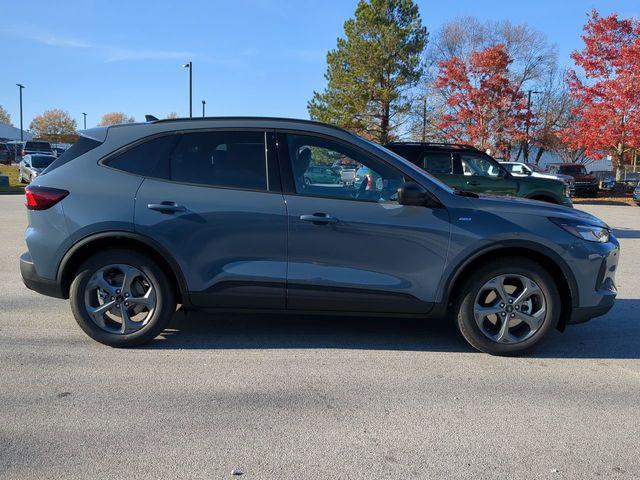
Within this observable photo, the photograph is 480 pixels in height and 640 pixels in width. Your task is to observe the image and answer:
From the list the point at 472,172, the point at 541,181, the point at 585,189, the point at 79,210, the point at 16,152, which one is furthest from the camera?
the point at 16,152

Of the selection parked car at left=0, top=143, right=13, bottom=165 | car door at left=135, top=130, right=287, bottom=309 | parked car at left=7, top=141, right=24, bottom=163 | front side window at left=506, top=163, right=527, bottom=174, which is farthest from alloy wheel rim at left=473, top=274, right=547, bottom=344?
parked car at left=7, top=141, right=24, bottom=163

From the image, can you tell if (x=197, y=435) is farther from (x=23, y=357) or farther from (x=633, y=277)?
(x=633, y=277)

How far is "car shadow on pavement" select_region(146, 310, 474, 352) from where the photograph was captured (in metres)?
4.75

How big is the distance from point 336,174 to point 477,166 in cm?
820

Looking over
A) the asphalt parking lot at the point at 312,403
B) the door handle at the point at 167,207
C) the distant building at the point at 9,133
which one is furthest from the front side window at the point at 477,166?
the distant building at the point at 9,133

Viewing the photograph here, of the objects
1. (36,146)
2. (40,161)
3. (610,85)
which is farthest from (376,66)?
(36,146)

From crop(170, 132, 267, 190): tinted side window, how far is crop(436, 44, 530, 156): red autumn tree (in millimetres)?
28506

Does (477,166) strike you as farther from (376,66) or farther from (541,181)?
(376,66)

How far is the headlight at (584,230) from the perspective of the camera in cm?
441

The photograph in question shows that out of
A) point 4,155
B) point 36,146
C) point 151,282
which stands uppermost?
point 36,146

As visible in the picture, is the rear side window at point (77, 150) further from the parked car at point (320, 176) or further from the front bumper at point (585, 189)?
the front bumper at point (585, 189)

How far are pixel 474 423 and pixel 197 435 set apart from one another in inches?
65.7

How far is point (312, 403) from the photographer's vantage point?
3631 millimetres

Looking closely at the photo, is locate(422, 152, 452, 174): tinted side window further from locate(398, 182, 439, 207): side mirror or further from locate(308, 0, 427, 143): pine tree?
locate(308, 0, 427, 143): pine tree
